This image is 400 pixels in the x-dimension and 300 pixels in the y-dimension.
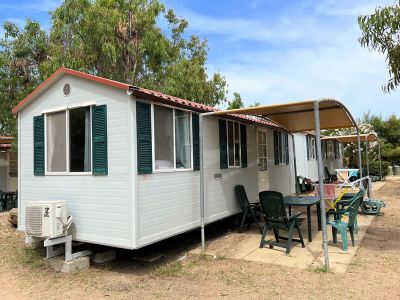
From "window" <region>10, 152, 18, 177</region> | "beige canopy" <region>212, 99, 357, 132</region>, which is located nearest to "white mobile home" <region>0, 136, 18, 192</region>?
"window" <region>10, 152, 18, 177</region>

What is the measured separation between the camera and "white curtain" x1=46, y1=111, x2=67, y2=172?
5.86m

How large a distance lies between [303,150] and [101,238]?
483 inches

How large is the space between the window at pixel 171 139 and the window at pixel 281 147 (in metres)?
5.01

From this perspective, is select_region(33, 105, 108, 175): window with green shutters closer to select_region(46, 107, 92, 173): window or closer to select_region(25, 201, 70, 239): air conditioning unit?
select_region(46, 107, 92, 173): window

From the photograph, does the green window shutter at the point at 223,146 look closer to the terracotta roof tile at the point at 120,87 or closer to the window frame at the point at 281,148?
the terracotta roof tile at the point at 120,87

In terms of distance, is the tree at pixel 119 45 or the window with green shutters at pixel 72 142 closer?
the window with green shutters at pixel 72 142

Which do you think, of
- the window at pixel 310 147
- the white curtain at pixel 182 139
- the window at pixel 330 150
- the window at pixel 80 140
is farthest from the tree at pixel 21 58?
the window at pixel 330 150

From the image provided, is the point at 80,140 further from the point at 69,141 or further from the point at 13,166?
the point at 13,166

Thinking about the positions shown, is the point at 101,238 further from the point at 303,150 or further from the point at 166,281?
the point at 303,150

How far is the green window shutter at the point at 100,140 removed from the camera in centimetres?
530

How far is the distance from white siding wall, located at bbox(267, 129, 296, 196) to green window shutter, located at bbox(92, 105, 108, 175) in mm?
5807

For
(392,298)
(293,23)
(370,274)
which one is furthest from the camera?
(293,23)

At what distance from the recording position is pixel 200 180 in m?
6.36

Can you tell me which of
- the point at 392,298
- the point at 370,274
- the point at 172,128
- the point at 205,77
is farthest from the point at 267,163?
the point at 205,77
